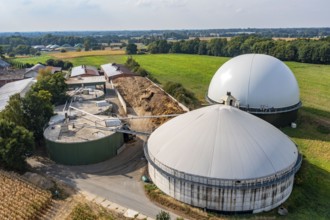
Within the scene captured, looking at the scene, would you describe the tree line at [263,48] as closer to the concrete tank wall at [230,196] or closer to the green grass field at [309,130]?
the green grass field at [309,130]

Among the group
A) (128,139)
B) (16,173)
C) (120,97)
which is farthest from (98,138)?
(120,97)

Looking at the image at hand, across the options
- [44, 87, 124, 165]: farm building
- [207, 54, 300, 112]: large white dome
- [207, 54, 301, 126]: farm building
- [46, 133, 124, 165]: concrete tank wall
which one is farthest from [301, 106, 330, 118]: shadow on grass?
[46, 133, 124, 165]: concrete tank wall

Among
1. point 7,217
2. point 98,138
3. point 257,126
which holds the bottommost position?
point 7,217

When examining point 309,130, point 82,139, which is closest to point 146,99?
point 82,139

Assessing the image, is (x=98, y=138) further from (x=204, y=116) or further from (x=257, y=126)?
(x=257, y=126)

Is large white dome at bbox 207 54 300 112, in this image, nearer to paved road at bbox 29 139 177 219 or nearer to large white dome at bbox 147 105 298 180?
large white dome at bbox 147 105 298 180

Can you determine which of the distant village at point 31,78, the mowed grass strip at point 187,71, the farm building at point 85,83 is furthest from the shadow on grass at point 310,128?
the distant village at point 31,78
